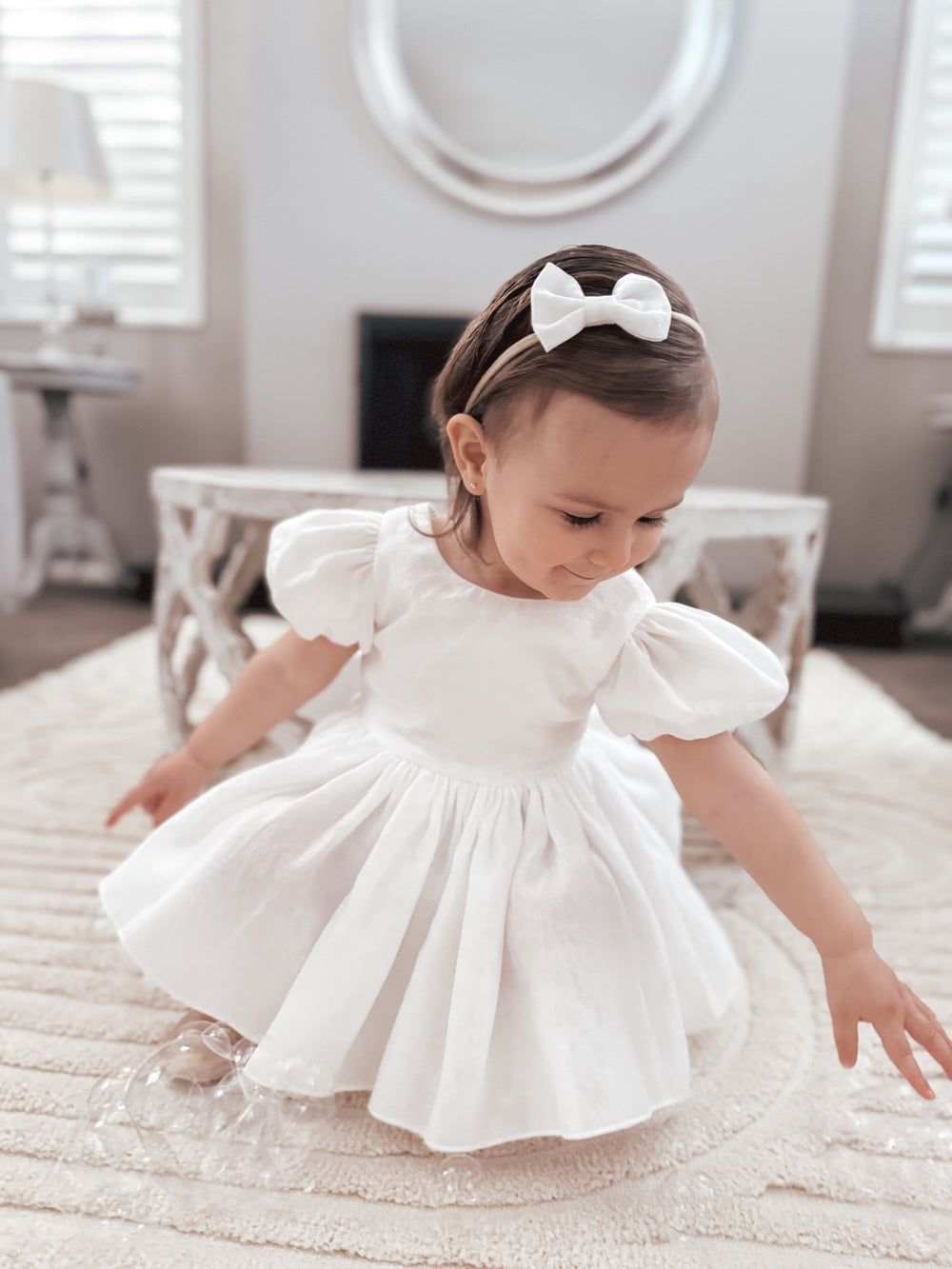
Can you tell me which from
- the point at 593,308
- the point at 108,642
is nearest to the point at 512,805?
the point at 593,308

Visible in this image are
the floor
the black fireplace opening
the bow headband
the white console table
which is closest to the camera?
the bow headband

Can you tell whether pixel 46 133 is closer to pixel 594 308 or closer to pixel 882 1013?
pixel 594 308

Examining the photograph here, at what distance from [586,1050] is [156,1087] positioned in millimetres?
258

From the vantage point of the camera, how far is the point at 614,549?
1.57 ft

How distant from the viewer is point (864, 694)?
163 cm

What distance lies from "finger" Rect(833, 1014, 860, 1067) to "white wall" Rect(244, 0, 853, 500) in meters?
1.93

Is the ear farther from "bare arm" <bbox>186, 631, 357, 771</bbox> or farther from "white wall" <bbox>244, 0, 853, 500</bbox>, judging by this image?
"white wall" <bbox>244, 0, 853, 500</bbox>

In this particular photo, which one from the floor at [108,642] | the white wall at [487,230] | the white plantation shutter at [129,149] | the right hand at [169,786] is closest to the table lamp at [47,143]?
the white plantation shutter at [129,149]

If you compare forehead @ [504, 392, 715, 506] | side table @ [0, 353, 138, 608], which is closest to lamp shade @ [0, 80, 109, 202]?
side table @ [0, 353, 138, 608]

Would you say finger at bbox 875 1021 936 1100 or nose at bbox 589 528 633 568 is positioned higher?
nose at bbox 589 528 633 568

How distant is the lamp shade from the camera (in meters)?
2.06

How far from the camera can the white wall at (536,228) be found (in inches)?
83.5

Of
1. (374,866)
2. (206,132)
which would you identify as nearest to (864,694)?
(374,866)

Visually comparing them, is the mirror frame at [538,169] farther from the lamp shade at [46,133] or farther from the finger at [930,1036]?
the finger at [930,1036]
